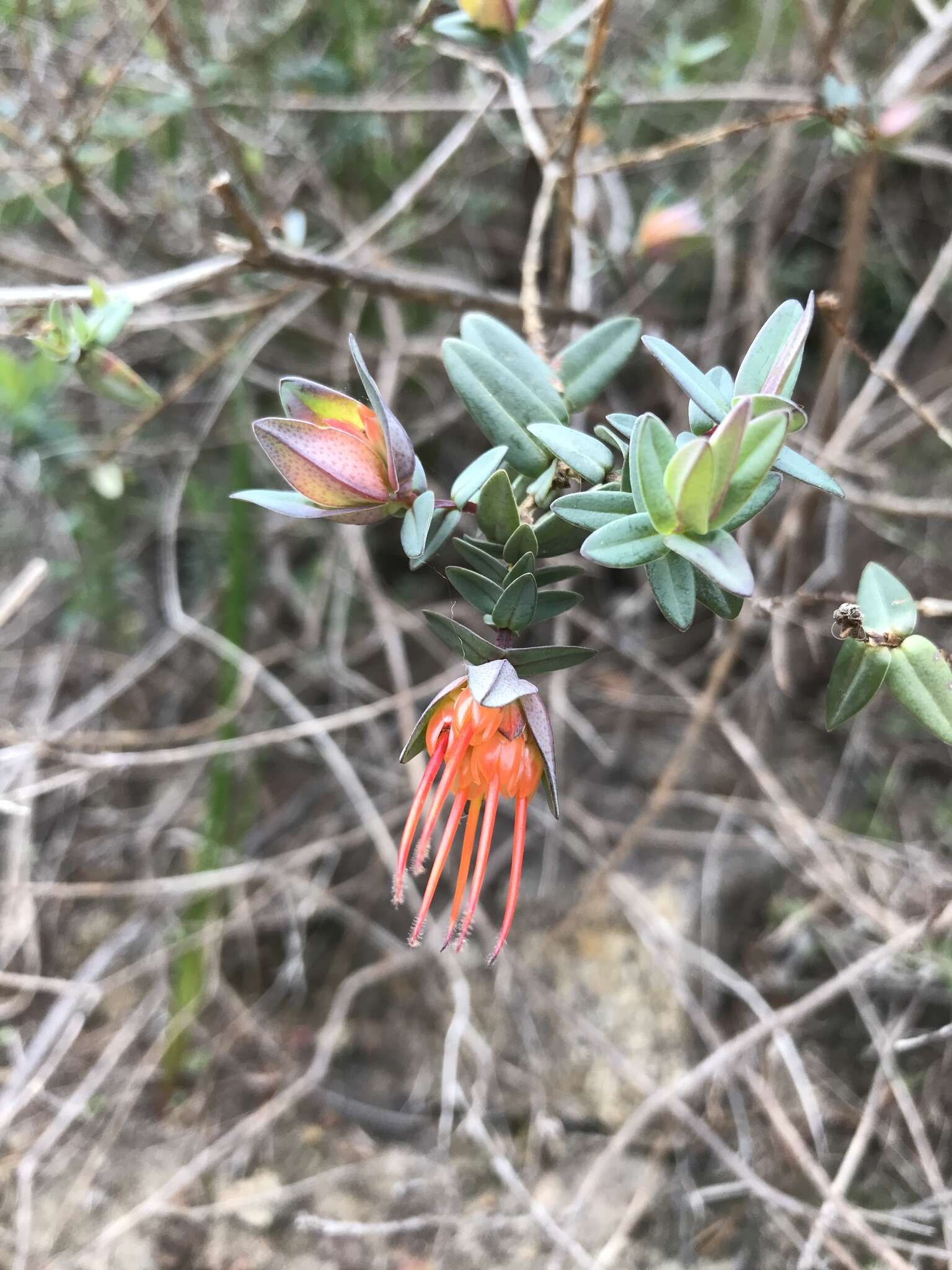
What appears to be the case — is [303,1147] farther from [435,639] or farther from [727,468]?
[727,468]

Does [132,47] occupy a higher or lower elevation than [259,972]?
higher

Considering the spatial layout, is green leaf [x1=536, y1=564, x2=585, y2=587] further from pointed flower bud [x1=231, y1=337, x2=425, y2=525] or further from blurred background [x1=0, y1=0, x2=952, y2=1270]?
blurred background [x1=0, y1=0, x2=952, y2=1270]

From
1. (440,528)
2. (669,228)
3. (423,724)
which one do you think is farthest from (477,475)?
(669,228)

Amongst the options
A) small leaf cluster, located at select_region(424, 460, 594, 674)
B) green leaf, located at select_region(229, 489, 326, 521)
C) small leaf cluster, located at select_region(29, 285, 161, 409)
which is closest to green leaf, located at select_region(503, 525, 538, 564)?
small leaf cluster, located at select_region(424, 460, 594, 674)

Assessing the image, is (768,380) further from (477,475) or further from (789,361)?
(477,475)

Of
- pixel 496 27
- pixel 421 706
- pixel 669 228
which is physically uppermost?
pixel 496 27

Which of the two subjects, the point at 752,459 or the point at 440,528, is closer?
the point at 752,459

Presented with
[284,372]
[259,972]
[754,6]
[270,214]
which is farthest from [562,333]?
[259,972]
